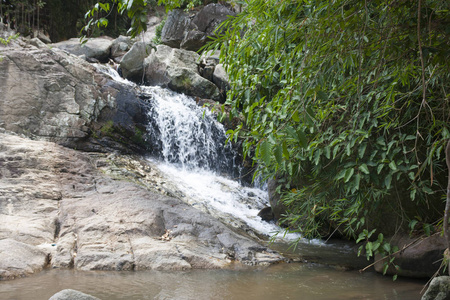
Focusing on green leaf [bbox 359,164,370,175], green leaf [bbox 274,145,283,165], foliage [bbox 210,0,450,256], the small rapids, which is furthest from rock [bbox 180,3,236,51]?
green leaf [bbox 274,145,283,165]

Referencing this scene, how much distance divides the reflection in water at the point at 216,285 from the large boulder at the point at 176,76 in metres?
8.65

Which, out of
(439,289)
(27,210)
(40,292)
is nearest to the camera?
(439,289)

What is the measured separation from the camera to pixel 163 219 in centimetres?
598

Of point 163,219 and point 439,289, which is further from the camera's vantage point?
point 163,219

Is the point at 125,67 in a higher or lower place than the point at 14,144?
higher

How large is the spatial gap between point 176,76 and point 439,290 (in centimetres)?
1071

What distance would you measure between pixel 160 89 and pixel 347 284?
939 centimetres

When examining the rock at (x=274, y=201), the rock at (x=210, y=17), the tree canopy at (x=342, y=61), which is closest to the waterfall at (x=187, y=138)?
the rock at (x=274, y=201)

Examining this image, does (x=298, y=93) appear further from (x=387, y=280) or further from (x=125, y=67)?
(x=125, y=67)

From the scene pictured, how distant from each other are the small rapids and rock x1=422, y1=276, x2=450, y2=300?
5864 millimetres

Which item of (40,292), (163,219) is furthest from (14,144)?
(40,292)

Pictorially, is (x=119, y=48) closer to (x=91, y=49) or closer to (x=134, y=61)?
(x=91, y=49)

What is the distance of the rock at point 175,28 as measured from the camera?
58.9 ft

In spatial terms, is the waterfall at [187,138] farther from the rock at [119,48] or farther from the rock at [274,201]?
the rock at [119,48]
